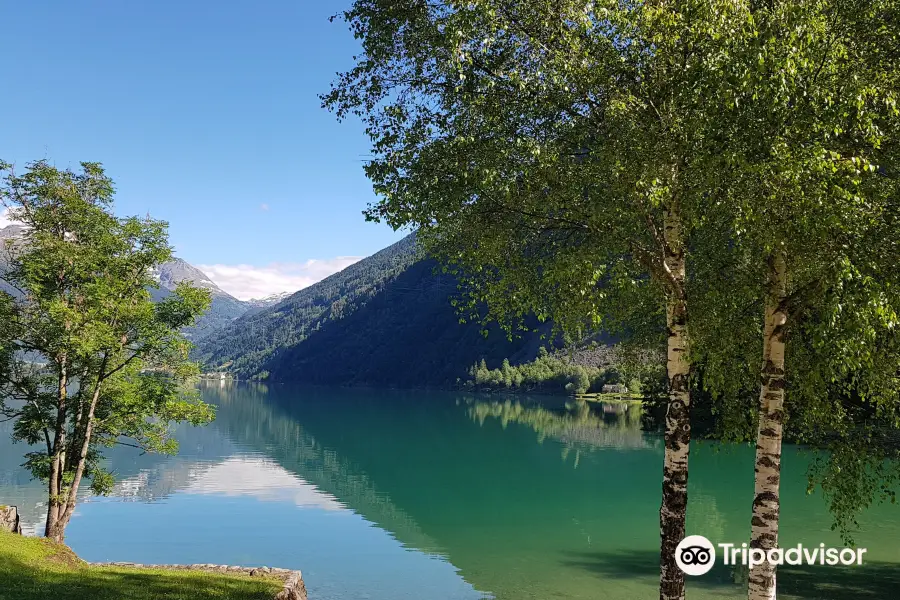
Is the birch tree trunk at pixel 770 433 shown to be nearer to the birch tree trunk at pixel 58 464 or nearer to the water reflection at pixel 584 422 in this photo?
the birch tree trunk at pixel 58 464

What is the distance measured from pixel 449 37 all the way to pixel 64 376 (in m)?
24.0

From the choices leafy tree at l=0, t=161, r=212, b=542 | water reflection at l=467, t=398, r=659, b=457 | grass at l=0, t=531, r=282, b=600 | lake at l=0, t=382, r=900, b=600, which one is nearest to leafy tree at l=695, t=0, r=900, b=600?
lake at l=0, t=382, r=900, b=600

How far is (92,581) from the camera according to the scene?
19297 mm

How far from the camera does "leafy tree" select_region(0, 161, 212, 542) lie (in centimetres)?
2762

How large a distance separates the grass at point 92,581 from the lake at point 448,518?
935 centimetres

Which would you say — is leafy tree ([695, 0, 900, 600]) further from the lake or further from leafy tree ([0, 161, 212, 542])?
leafy tree ([0, 161, 212, 542])

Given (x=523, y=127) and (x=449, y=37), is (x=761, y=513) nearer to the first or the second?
(x=523, y=127)

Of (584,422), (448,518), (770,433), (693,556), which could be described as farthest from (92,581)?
(584,422)

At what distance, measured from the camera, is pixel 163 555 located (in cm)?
3578

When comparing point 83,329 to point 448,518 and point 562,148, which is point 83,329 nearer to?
point 562,148

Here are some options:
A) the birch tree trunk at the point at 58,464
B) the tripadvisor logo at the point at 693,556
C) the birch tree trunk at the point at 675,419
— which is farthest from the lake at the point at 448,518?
the birch tree trunk at the point at 58,464

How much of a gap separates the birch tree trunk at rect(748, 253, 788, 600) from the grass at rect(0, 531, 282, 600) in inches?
526

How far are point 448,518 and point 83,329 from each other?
90.6 ft

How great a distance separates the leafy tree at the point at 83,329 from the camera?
27.6 metres
